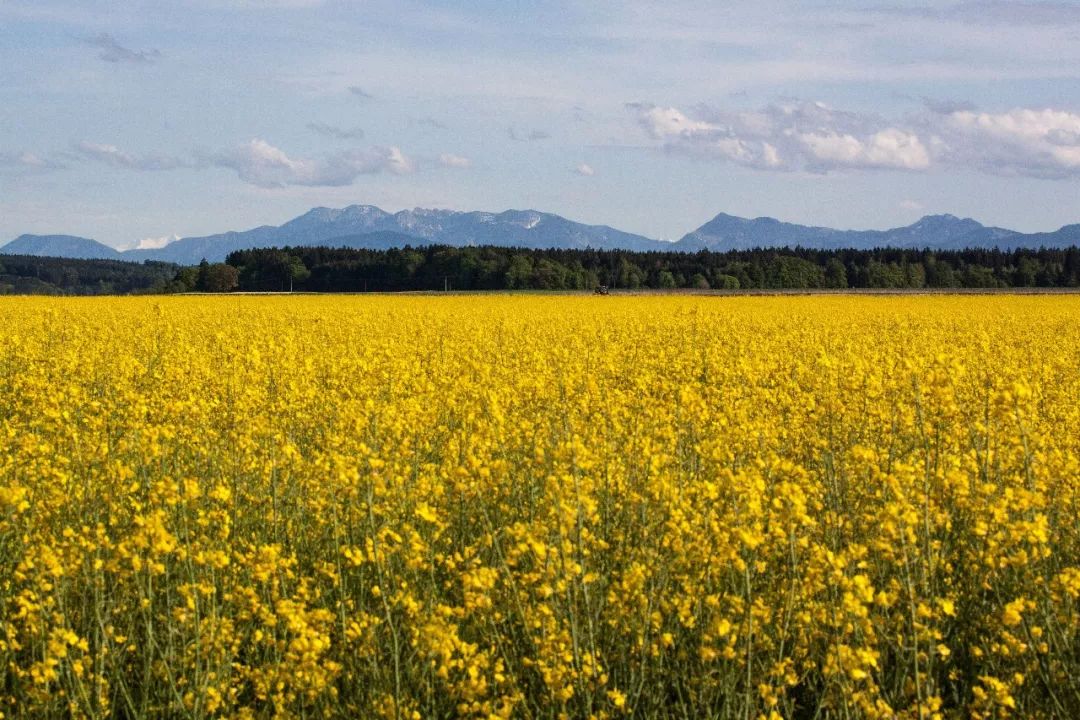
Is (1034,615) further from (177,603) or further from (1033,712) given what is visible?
(177,603)

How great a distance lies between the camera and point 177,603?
211 inches

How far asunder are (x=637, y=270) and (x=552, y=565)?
92858 millimetres

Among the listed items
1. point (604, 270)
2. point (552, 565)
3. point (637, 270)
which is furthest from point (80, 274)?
point (552, 565)

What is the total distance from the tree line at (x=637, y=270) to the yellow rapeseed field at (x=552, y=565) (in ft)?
247

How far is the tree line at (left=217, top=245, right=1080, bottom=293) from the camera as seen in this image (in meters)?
86.6

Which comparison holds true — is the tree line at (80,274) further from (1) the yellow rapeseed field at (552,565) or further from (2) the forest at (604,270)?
(1) the yellow rapeseed field at (552,565)

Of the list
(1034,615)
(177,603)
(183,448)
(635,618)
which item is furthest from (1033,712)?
(183,448)

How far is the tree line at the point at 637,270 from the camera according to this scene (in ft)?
284

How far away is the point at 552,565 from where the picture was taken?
13.5 ft

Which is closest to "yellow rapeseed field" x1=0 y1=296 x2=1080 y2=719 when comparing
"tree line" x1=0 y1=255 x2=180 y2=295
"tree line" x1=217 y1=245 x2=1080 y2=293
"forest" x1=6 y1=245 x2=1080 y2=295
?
"forest" x1=6 y1=245 x2=1080 y2=295

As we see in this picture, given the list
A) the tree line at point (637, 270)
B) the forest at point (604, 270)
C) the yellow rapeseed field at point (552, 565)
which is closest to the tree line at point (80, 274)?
the forest at point (604, 270)

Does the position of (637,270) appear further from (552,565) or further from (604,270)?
(552,565)

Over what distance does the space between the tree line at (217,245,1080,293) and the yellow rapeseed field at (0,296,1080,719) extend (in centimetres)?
7519

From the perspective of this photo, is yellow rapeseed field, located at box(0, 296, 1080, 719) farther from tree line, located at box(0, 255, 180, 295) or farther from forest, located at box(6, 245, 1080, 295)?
tree line, located at box(0, 255, 180, 295)
